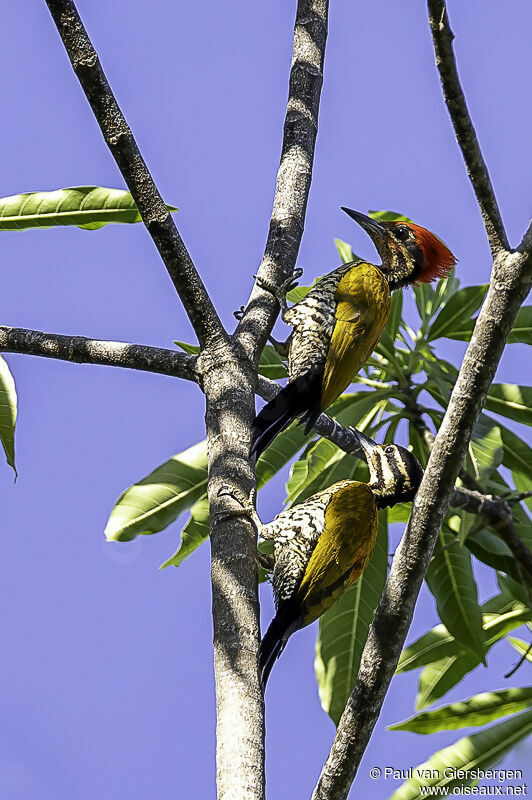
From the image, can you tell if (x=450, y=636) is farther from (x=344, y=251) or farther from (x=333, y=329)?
(x=344, y=251)

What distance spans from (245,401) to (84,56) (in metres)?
0.95

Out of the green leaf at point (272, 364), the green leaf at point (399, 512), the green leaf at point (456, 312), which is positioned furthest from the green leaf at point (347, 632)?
the green leaf at point (456, 312)

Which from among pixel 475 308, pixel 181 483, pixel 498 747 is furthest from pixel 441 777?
pixel 475 308

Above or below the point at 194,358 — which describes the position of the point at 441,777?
below

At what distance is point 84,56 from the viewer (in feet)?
7.82

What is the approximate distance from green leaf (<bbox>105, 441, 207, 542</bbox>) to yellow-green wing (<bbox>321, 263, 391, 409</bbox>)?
22.2 inches

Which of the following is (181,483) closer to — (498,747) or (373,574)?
(373,574)

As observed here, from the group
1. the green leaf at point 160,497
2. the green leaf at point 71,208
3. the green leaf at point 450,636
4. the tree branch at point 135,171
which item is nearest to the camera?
the tree branch at point 135,171

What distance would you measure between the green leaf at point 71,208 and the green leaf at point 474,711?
Result: 2.08 meters

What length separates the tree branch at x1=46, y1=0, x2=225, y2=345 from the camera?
2.40 metres

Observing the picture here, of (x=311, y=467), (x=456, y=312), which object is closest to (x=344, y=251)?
(x=456, y=312)

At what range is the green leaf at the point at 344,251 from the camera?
4.06 meters

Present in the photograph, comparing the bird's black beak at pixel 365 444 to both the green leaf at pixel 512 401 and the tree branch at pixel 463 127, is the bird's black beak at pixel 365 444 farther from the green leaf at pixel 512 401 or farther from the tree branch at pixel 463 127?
the tree branch at pixel 463 127

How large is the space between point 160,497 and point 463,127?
1.83 meters
